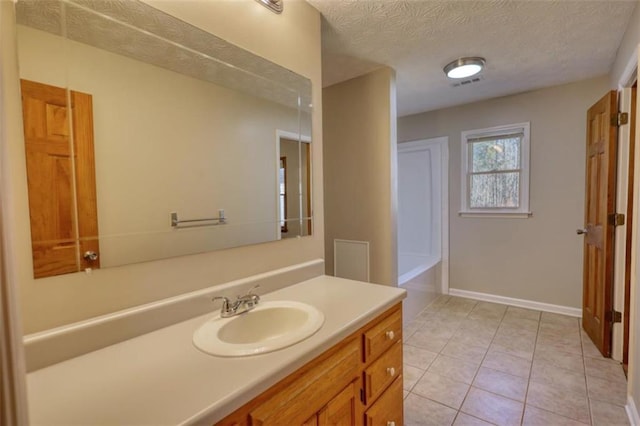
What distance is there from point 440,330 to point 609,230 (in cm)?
152

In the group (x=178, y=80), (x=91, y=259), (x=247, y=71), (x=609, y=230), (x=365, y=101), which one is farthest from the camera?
(x=365, y=101)

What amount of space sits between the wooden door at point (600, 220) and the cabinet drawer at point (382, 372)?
1.95 m

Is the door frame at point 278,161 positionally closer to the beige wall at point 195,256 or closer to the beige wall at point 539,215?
the beige wall at point 195,256

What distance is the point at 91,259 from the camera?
0.96 metres

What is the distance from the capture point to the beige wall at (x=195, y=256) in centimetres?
82

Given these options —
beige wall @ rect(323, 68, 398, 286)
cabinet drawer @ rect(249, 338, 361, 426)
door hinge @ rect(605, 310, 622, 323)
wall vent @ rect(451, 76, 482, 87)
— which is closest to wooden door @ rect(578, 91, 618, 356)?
door hinge @ rect(605, 310, 622, 323)

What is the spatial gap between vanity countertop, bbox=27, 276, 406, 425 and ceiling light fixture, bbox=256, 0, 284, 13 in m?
1.49

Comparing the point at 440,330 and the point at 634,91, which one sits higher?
the point at 634,91

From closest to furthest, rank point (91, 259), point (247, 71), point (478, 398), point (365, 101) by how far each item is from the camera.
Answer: point (91, 259) < point (247, 71) < point (478, 398) < point (365, 101)

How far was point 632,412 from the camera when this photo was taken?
164 cm

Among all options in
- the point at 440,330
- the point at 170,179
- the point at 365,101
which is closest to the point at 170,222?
the point at 170,179

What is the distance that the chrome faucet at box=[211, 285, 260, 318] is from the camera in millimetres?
1175

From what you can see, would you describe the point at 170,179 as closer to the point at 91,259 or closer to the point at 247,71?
the point at 91,259

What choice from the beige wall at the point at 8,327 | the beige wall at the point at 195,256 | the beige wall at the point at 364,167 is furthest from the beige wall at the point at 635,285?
the beige wall at the point at 8,327
